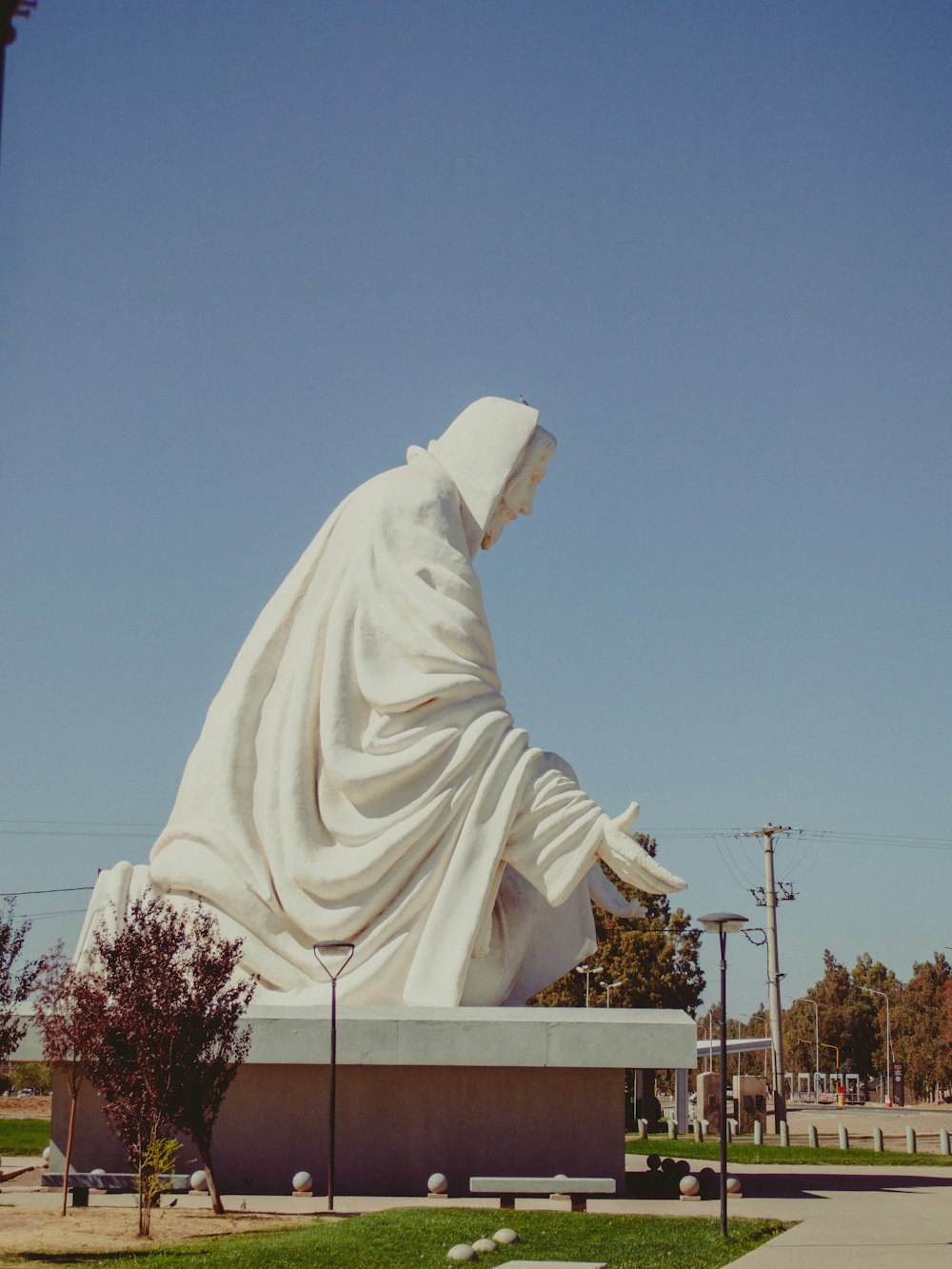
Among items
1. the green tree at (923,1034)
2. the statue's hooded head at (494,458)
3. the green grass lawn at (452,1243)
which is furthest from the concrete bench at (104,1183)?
the green tree at (923,1034)

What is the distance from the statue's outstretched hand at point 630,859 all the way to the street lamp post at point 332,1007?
335 cm

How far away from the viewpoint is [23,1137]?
30062 millimetres

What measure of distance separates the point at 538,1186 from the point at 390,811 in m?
4.87

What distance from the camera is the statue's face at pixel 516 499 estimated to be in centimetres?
2055

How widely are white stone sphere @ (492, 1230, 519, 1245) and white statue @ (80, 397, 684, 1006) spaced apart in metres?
5.13

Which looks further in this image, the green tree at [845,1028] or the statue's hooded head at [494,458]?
the green tree at [845,1028]

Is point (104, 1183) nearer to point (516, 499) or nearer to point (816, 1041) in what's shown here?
point (516, 499)

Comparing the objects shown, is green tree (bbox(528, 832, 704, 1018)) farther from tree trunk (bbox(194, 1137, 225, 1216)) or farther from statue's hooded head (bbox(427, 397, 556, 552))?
tree trunk (bbox(194, 1137, 225, 1216))

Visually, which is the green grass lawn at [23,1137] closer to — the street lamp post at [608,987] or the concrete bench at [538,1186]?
the concrete bench at [538,1186]

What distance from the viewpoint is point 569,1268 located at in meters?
9.82

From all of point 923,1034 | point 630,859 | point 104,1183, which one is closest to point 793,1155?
point 630,859

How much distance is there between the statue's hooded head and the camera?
20156mm

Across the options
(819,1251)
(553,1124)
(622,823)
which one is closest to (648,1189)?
(553,1124)

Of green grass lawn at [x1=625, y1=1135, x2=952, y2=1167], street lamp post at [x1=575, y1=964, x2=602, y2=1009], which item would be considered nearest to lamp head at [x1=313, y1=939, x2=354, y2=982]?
green grass lawn at [x1=625, y1=1135, x2=952, y2=1167]
